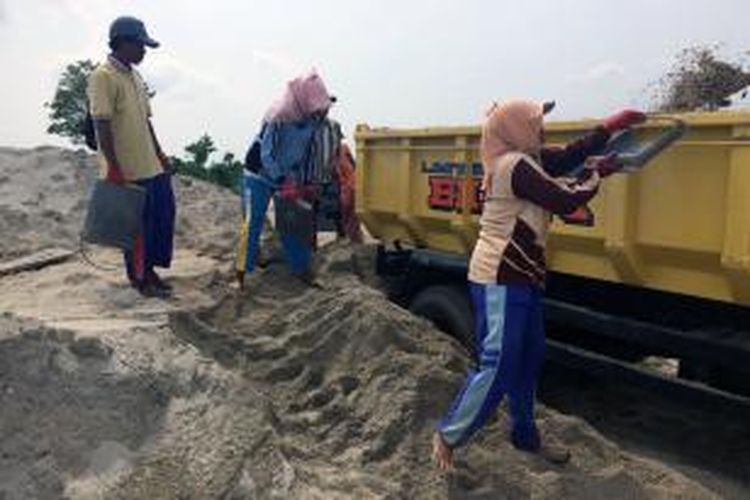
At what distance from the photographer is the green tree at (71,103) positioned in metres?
16.9

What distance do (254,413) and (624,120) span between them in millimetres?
2151

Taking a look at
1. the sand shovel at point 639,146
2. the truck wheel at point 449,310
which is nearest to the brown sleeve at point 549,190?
the sand shovel at point 639,146

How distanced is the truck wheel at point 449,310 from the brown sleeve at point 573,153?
163 cm

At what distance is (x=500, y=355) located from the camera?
4949 millimetres

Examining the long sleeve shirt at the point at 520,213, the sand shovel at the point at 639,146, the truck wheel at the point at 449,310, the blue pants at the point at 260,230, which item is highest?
the sand shovel at the point at 639,146

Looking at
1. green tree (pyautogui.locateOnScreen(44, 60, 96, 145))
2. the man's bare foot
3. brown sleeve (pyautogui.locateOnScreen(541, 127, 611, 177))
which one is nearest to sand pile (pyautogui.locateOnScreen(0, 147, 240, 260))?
green tree (pyautogui.locateOnScreen(44, 60, 96, 145))

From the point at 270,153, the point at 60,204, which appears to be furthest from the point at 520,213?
the point at 60,204

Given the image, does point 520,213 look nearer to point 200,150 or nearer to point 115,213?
point 115,213

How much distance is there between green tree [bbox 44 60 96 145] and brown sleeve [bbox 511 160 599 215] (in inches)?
505

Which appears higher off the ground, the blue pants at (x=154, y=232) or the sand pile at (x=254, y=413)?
the blue pants at (x=154, y=232)

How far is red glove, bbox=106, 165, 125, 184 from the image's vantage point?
7.70 meters

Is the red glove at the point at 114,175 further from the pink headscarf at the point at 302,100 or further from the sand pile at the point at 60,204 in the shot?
the sand pile at the point at 60,204

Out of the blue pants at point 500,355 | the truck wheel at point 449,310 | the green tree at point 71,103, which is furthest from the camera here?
the green tree at point 71,103

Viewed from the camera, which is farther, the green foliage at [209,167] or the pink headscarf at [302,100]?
the green foliage at [209,167]
